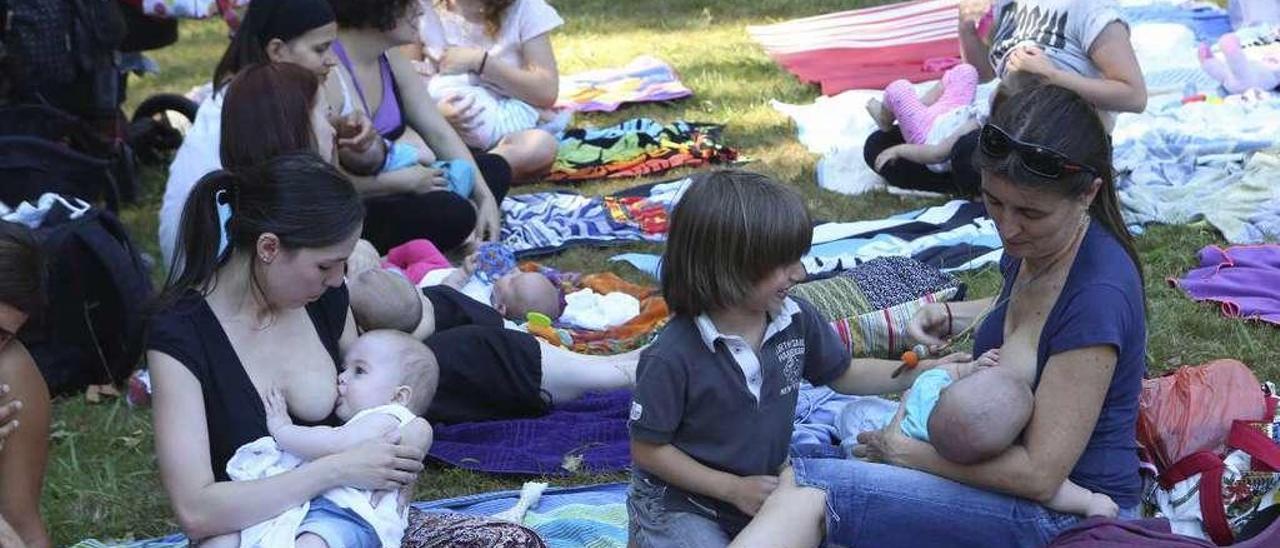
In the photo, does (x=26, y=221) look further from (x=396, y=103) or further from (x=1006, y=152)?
(x=1006, y=152)

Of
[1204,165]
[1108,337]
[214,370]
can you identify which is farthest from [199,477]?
[1204,165]

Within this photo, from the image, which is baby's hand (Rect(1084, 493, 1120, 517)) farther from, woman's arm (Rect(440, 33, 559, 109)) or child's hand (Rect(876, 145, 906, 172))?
woman's arm (Rect(440, 33, 559, 109))

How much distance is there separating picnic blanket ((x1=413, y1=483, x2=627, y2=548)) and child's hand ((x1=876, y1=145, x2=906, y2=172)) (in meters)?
2.97

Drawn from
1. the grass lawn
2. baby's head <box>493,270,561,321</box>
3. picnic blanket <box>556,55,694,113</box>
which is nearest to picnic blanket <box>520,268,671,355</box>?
baby's head <box>493,270,561,321</box>

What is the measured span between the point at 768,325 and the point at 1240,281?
9.15ft

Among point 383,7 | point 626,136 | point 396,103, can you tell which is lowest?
point 626,136

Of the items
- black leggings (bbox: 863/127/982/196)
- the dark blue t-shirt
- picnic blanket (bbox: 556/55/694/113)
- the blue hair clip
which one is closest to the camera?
the dark blue t-shirt

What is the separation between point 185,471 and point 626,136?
15.0 feet

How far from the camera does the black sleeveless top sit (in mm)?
3303

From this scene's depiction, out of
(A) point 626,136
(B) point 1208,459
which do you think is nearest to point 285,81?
(B) point 1208,459

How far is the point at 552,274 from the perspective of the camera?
5.80 metres

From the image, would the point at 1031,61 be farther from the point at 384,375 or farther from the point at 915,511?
the point at 384,375

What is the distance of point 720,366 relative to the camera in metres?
3.19

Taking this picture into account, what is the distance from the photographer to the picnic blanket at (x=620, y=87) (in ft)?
28.0
